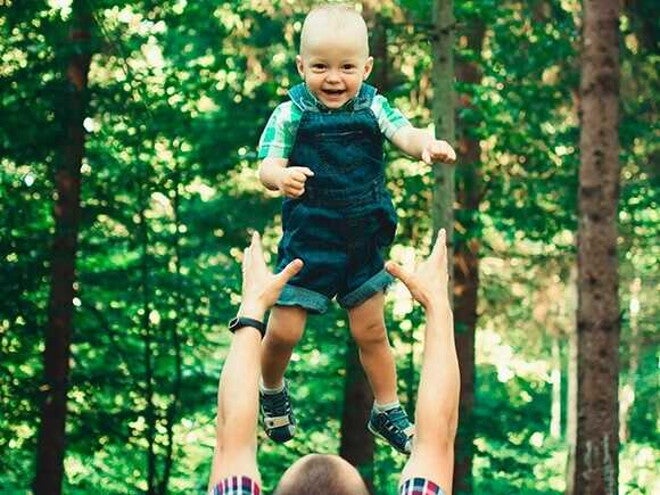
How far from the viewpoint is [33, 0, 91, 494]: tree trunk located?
10.2 meters

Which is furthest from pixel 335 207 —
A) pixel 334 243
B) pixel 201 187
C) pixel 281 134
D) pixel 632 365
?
pixel 632 365

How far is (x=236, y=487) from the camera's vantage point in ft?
7.97

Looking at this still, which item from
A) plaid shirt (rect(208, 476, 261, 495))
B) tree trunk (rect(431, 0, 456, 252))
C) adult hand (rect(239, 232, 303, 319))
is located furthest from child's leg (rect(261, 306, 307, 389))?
tree trunk (rect(431, 0, 456, 252))

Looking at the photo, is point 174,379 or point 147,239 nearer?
point 147,239

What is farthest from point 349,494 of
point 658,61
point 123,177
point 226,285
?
point 658,61

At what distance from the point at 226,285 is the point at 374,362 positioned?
8975mm

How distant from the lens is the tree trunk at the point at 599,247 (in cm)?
804

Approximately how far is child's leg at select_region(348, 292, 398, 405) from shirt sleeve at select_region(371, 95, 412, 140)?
1.55ft

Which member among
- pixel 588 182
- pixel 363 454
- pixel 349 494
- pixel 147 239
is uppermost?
pixel 147 239

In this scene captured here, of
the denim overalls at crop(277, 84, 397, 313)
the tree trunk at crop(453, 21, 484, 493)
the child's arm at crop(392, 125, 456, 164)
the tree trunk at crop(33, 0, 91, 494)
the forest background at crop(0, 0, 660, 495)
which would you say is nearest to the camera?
the child's arm at crop(392, 125, 456, 164)

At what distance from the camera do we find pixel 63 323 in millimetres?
10391

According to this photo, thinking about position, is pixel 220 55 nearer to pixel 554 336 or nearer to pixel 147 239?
pixel 147 239

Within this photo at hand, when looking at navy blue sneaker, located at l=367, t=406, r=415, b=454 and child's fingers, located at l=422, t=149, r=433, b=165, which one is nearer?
child's fingers, located at l=422, t=149, r=433, b=165

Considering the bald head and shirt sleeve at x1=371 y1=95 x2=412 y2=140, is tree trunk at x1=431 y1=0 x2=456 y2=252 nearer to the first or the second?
shirt sleeve at x1=371 y1=95 x2=412 y2=140
